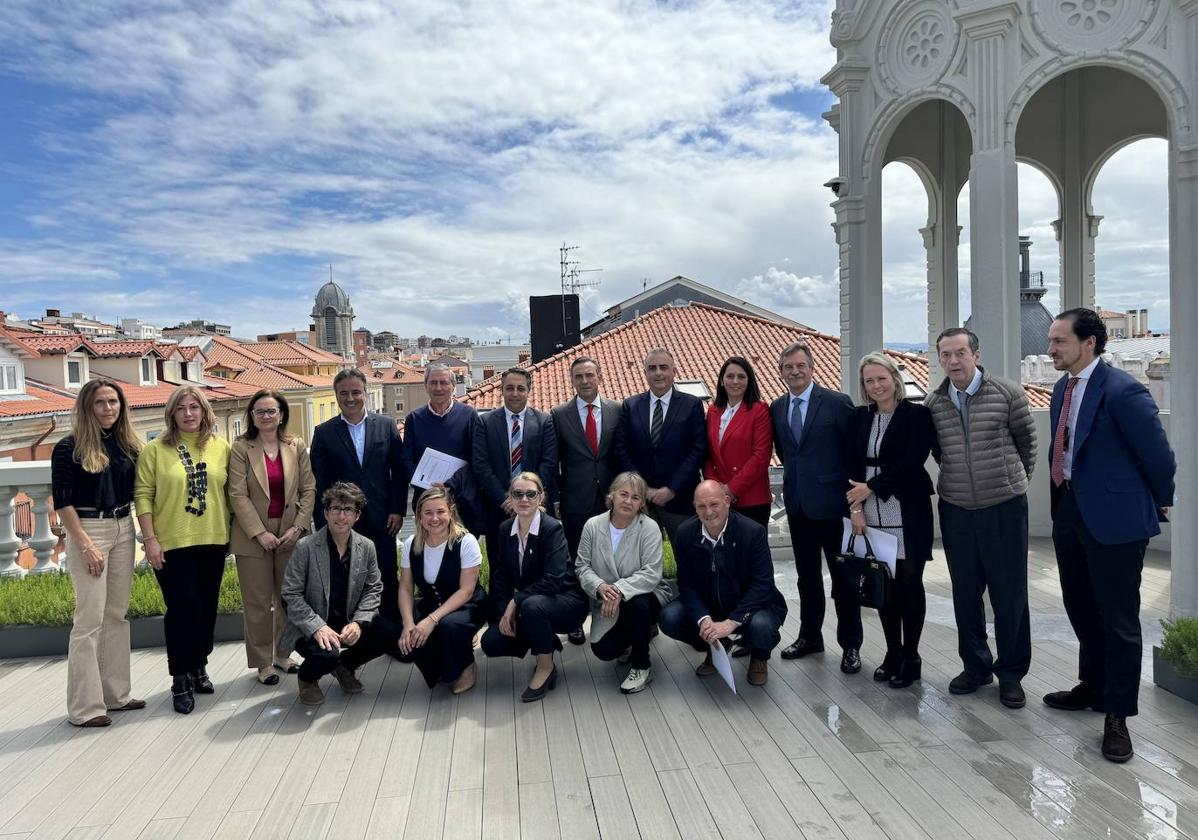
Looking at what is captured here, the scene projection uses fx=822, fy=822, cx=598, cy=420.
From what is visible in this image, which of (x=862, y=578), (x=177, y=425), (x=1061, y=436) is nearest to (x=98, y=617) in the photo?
(x=177, y=425)

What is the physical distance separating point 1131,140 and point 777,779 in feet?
27.1

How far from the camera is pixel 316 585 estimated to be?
448 centimetres

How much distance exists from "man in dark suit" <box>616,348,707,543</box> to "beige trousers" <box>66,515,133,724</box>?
9.45 ft

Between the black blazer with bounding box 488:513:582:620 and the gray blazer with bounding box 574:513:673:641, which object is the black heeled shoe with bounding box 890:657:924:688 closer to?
the gray blazer with bounding box 574:513:673:641

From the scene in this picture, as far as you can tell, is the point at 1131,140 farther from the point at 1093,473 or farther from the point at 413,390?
the point at 413,390

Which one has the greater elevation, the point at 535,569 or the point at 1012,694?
the point at 535,569

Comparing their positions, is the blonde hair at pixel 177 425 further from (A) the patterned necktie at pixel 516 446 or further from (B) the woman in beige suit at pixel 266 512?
(A) the patterned necktie at pixel 516 446

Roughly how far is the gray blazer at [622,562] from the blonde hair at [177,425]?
2145 mm

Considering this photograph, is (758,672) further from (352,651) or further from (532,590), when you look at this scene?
(352,651)

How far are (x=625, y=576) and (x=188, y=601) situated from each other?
2.38 m

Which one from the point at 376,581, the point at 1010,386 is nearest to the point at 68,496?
the point at 376,581

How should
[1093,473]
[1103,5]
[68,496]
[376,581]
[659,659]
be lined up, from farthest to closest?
[1103,5] < [659,659] < [376,581] < [68,496] < [1093,473]

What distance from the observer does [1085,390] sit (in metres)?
3.75

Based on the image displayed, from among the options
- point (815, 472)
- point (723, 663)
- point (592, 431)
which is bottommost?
point (723, 663)
